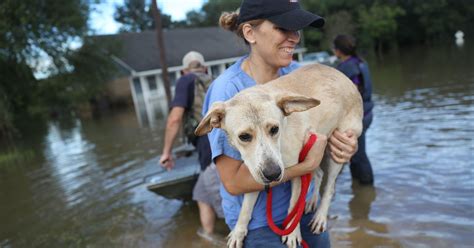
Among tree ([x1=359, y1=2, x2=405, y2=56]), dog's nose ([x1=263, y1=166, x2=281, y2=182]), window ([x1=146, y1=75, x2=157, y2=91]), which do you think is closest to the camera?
dog's nose ([x1=263, y1=166, x2=281, y2=182])

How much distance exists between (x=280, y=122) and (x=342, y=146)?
0.67 metres

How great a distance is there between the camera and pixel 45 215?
298 inches

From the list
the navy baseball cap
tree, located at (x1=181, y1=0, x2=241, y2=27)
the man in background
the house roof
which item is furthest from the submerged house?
the navy baseball cap

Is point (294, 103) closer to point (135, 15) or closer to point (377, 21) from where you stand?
point (377, 21)

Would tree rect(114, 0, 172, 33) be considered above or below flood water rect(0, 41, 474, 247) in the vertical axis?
Answer: above

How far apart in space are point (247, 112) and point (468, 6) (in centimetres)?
6625

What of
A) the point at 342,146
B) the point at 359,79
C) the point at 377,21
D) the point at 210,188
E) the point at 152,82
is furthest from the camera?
the point at 377,21

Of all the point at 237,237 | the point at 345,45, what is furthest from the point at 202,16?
the point at 237,237

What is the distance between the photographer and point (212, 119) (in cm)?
209

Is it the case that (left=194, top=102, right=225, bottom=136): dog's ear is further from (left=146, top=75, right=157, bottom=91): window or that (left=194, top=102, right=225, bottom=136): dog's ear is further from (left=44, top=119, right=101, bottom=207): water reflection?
(left=146, top=75, right=157, bottom=91): window

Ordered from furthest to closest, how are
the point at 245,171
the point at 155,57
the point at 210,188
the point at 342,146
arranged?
the point at 155,57 < the point at 210,188 < the point at 342,146 < the point at 245,171

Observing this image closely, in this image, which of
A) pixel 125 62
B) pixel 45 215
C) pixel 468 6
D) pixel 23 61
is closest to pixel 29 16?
pixel 23 61

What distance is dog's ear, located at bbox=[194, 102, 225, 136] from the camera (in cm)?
206

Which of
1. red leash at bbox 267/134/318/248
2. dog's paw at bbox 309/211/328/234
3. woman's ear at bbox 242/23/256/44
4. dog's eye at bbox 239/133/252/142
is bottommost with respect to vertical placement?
dog's paw at bbox 309/211/328/234
